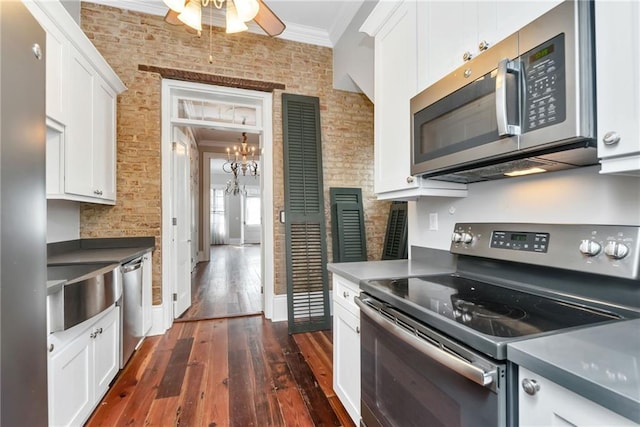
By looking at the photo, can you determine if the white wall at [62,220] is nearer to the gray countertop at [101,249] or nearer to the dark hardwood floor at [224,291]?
the gray countertop at [101,249]

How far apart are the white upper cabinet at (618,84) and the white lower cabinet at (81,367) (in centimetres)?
220

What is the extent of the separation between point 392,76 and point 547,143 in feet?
3.74

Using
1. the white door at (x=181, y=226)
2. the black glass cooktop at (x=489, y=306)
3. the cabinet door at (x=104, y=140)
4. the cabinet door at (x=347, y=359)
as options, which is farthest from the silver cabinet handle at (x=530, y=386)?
the white door at (x=181, y=226)

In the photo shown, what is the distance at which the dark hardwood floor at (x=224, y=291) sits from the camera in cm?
375

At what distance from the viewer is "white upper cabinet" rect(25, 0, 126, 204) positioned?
1931mm

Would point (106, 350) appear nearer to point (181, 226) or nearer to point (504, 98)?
point (181, 226)

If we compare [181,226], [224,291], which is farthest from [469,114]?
[224,291]

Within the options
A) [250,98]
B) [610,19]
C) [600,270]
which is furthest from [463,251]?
[250,98]

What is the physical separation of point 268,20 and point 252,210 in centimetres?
1128

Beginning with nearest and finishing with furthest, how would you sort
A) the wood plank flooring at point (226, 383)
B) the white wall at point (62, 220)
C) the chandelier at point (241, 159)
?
the wood plank flooring at point (226, 383), the white wall at point (62, 220), the chandelier at point (241, 159)

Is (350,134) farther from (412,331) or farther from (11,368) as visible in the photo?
(11,368)

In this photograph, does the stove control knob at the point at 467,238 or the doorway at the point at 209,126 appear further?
the doorway at the point at 209,126

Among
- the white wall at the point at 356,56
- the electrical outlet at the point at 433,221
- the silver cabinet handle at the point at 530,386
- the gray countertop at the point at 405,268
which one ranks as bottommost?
the silver cabinet handle at the point at 530,386

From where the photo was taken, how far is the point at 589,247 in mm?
1015
